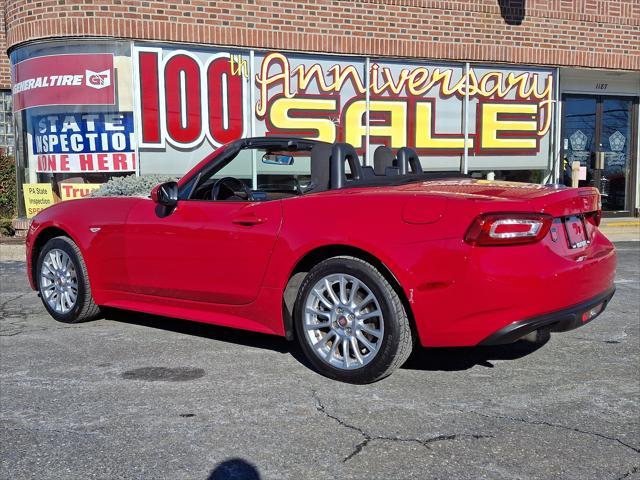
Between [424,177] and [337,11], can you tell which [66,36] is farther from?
[424,177]

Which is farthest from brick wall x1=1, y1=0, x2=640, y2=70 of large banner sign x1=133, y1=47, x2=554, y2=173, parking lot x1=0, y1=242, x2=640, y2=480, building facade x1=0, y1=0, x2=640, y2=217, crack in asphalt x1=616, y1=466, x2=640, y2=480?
crack in asphalt x1=616, y1=466, x2=640, y2=480

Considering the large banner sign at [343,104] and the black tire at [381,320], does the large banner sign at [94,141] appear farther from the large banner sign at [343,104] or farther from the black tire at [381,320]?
the black tire at [381,320]

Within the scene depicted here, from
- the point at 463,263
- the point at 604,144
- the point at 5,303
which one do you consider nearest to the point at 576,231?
the point at 463,263

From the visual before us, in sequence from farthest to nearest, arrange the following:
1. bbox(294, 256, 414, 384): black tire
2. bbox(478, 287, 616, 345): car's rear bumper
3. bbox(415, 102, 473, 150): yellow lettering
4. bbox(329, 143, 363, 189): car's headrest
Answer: bbox(415, 102, 473, 150): yellow lettering → bbox(329, 143, 363, 189): car's headrest → bbox(294, 256, 414, 384): black tire → bbox(478, 287, 616, 345): car's rear bumper

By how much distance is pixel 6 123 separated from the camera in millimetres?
13969

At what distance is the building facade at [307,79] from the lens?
10422mm

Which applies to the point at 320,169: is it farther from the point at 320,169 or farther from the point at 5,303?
the point at 5,303

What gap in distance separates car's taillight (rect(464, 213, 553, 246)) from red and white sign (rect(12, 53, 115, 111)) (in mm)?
8404

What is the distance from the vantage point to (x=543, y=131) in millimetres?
13094

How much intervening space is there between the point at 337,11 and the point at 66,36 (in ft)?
14.4

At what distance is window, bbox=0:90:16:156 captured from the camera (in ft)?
45.2

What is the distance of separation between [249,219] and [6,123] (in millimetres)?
11759

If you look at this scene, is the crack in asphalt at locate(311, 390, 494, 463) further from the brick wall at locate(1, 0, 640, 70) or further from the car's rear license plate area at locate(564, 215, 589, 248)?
the brick wall at locate(1, 0, 640, 70)

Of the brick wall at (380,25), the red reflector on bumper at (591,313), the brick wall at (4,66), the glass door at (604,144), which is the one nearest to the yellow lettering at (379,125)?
the brick wall at (380,25)
